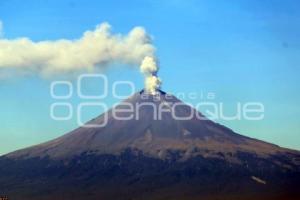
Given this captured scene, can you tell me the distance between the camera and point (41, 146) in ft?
631

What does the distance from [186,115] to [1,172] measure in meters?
62.0

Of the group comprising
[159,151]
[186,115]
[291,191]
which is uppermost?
[186,115]

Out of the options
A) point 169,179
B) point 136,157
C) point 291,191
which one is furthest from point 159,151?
point 291,191

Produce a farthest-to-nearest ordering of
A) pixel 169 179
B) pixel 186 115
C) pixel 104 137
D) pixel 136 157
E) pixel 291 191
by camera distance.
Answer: pixel 186 115 → pixel 104 137 → pixel 136 157 → pixel 169 179 → pixel 291 191

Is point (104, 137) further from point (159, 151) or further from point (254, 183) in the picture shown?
point (254, 183)

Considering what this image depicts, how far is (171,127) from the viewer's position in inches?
7490

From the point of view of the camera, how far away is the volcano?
464 feet

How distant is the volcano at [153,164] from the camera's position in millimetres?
141375

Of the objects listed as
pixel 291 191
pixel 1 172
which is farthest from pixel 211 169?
pixel 1 172

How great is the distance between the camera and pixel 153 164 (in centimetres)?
16250

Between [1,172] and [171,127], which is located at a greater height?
[171,127]

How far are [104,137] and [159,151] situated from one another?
21.5 m

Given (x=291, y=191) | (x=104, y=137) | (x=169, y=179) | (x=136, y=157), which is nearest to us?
(x=291, y=191)

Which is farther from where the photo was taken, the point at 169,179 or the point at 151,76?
the point at 151,76
